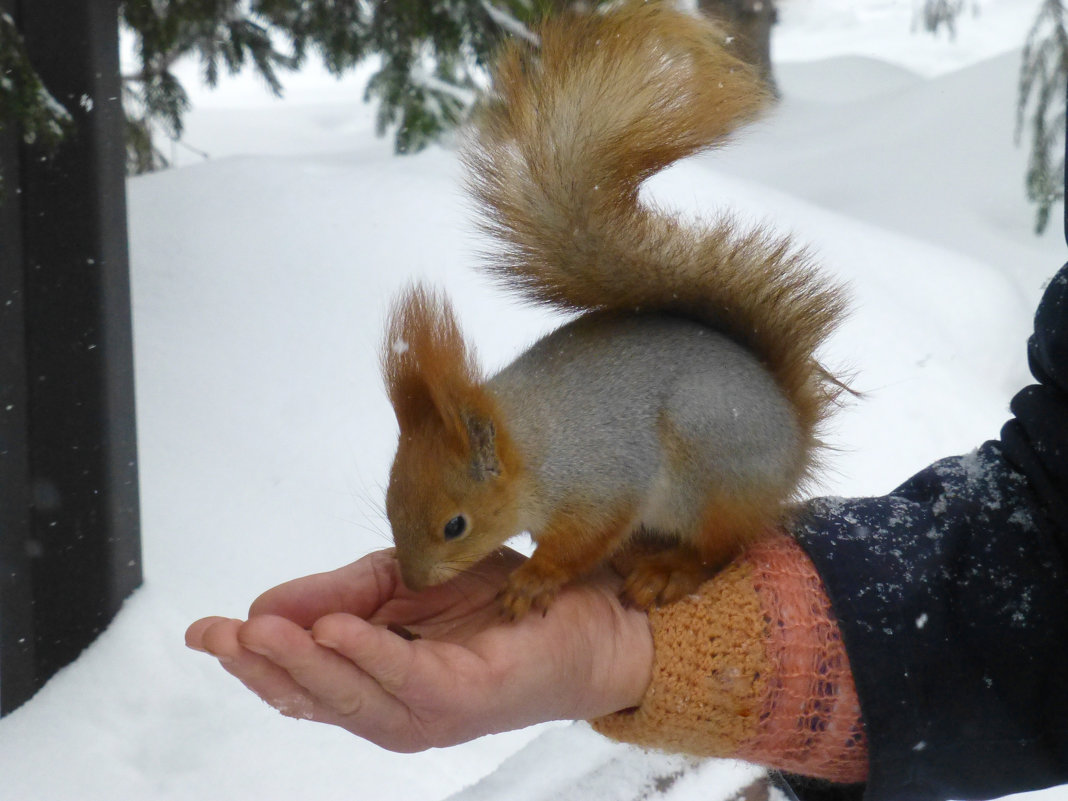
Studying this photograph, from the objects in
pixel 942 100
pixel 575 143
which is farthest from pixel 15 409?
pixel 942 100

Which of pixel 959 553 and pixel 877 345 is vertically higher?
pixel 959 553

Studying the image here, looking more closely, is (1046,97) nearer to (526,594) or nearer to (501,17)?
(501,17)

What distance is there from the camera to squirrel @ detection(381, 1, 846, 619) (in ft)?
2.43

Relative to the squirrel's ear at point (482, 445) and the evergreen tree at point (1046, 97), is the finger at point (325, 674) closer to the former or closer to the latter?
the squirrel's ear at point (482, 445)

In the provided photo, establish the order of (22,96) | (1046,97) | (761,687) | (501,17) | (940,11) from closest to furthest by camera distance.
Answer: (761,687), (22,96), (501,17), (1046,97), (940,11)

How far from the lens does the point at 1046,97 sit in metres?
2.38

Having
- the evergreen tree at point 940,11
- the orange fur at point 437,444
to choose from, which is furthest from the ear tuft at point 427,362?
the evergreen tree at point 940,11

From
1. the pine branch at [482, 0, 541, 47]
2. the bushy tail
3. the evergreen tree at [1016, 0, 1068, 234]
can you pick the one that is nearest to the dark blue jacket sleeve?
the bushy tail

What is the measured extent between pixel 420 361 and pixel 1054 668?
525mm

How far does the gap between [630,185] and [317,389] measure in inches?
42.1

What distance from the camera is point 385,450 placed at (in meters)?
1.64

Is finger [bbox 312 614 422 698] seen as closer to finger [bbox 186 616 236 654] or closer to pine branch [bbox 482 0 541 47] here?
finger [bbox 186 616 236 654]

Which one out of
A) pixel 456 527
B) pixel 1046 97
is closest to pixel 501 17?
pixel 456 527

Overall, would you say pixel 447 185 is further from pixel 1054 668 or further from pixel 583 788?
pixel 1054 668
